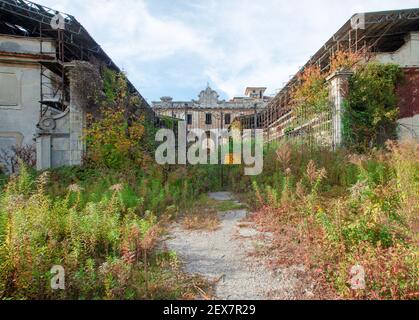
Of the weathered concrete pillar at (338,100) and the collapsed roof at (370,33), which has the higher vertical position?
the collapsed roof at (370,33)

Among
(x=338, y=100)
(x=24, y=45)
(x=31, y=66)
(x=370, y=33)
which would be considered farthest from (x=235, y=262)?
(x=24, y=45)

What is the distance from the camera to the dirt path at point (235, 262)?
288 cm

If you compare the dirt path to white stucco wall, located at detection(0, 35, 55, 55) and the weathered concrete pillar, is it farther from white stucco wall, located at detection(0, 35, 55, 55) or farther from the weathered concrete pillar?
white stucco wall, located at detection(0, 35, 55, 55)

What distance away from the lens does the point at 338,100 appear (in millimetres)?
10078

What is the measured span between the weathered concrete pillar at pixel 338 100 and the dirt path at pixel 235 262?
6.18 meters

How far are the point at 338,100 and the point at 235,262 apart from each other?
28.2 ft

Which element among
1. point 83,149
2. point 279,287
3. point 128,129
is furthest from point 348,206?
point 83,149

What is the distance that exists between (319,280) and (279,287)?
438 mm

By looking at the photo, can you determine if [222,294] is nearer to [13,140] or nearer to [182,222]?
[182,222]

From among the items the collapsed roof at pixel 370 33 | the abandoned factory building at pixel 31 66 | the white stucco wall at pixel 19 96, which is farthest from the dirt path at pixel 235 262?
the white stucco wall at pixel 19 96

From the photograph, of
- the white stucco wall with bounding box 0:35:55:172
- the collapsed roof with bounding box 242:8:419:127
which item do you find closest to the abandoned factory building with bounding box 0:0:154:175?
the white stucco wall with bounding box 0:35:55:172

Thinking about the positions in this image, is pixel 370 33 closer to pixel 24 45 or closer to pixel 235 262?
pixel 235 262

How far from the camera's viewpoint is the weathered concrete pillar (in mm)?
9672

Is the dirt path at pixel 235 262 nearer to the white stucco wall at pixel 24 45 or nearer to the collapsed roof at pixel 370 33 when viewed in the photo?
the collapsed roof at pixel 370 33
